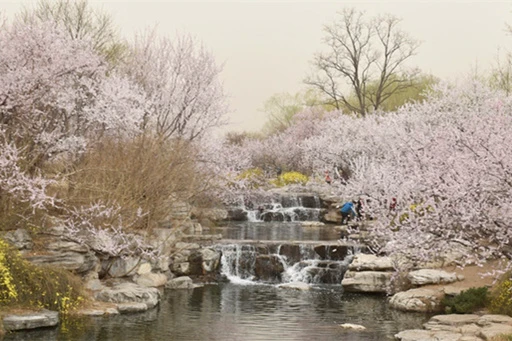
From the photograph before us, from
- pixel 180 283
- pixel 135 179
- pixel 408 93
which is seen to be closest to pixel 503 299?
pixel 180 283

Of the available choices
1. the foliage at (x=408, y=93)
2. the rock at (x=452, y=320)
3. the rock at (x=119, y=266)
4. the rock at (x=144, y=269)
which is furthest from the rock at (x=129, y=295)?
the foliage at (x=408, y=93)

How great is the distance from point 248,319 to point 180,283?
5192mm

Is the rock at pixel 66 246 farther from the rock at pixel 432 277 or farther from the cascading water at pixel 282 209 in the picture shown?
the cascading water at pixel 282 209

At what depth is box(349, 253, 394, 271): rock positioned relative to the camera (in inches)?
868

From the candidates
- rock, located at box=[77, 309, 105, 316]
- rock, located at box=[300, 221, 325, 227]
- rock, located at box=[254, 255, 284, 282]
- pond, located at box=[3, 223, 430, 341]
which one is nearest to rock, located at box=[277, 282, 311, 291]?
pond, located at box=[3, 223, 430, 341]

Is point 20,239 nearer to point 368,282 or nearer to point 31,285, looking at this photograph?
point 31,285

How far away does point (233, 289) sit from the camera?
22.3 m

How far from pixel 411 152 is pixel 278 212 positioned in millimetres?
23272

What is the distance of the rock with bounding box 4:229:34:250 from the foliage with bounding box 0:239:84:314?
152 centimetres

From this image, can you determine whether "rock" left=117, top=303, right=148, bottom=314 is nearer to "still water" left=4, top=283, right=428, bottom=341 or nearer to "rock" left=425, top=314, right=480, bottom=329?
"still water" left=4, top=283, right=428, bottom=341

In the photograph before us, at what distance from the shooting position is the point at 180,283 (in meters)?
22.1

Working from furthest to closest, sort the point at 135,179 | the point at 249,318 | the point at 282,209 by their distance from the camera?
the point at 282,209, the point at 135,179, the point at 249,318

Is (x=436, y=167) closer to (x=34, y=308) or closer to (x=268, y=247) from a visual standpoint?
(x=34, y=308)

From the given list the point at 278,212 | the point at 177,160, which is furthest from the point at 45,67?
the point at 278,212
